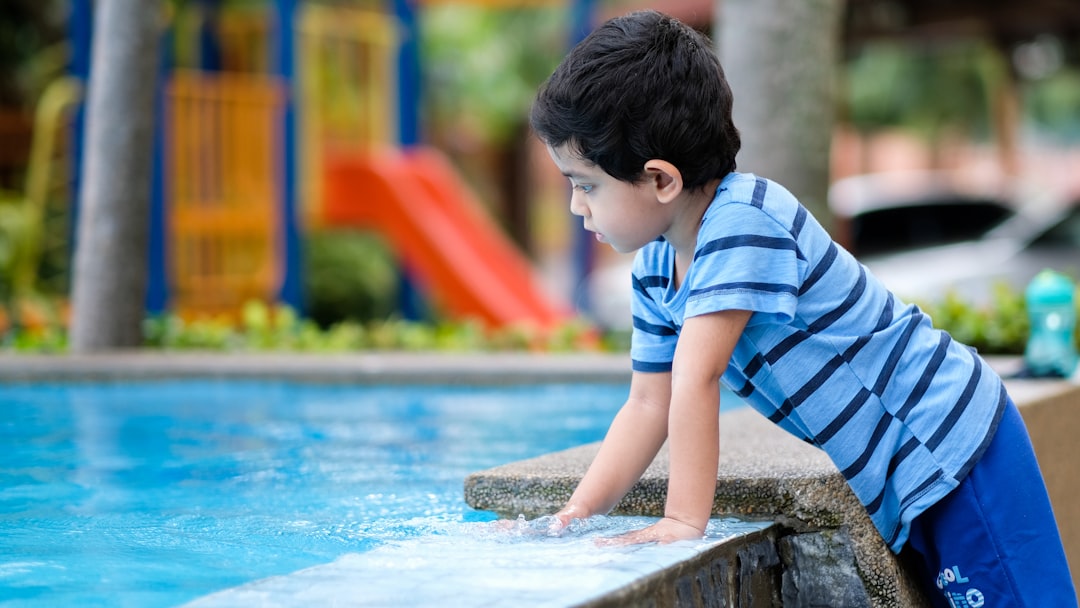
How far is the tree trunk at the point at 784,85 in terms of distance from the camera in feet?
18.4

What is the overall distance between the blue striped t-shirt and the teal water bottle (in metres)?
1.50

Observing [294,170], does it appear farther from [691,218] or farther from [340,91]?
A: [691,218]

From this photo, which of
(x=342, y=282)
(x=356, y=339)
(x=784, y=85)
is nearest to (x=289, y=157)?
(x=342, y=282)

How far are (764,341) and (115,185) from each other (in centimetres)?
486

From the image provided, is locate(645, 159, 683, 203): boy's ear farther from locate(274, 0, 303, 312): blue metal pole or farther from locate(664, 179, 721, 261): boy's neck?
locate(274, 0, 303, 312): blue metal pole

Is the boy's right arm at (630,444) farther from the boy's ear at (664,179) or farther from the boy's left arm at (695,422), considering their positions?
the boy's ear at (664,179)

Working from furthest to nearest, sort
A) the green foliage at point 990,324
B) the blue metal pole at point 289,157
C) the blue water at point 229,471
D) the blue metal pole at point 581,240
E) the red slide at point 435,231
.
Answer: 1. the blue metal pole at point 581,240
2. the red slide at point 435,231
3. the blue metal pole at point 289,157
4. the green foliage at point 990,324
5. the blue water at point 229,471

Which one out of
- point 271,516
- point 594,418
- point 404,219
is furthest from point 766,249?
point 404,219

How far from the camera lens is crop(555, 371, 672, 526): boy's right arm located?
256 centimetres

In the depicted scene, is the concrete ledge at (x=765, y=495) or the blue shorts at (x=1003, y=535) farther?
the concrete ledge at (x=765, y=495)

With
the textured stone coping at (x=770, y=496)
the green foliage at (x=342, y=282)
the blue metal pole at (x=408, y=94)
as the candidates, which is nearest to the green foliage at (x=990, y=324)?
the textured stone coping at (x=770, y=496)

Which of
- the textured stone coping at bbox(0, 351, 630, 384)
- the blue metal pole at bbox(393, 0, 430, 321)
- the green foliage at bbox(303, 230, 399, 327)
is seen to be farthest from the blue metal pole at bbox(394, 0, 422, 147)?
the textured stone coping at bbox(0, 351, 630, 384)

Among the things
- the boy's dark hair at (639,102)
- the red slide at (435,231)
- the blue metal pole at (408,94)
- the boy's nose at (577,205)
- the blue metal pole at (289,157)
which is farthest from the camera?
the blue metal pole at (408,94)

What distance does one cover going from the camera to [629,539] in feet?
7.67
